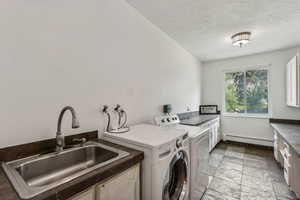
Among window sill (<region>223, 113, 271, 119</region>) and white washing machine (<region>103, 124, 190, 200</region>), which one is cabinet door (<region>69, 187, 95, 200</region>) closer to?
white washing machine (<region>103, 124, 190, 200</region>)

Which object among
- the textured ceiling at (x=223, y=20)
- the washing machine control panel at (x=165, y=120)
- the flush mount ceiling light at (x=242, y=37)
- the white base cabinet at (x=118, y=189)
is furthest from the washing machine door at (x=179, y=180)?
the flush mount ceiling light at (x=242, y=37)

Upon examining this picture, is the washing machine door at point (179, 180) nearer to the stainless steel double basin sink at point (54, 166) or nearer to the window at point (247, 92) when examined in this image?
the stainless steel double basin sink at point (54, 166)

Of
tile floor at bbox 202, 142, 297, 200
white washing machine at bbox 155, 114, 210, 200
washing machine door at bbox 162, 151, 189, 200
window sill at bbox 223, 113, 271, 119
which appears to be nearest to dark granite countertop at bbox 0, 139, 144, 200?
washing machine door at bbox 162, 151, 189, 200

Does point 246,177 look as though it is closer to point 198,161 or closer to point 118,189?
point 198,161

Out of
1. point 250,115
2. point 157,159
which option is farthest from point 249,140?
point 157,159

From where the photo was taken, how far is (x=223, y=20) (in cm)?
207

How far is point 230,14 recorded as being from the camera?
75.5 inches

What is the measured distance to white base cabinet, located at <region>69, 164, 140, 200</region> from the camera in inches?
28.2

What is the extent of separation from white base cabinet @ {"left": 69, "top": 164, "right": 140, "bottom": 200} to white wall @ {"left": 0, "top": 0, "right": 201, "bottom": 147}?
25.7 inches

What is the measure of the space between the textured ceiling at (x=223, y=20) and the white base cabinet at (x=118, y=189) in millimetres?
1935

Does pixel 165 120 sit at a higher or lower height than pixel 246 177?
higher

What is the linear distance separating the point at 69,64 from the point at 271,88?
4381 millimetres

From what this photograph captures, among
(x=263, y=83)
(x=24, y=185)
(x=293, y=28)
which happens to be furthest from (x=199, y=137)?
(x=263, y=83)

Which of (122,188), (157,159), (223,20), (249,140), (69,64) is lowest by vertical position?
(249,140)
